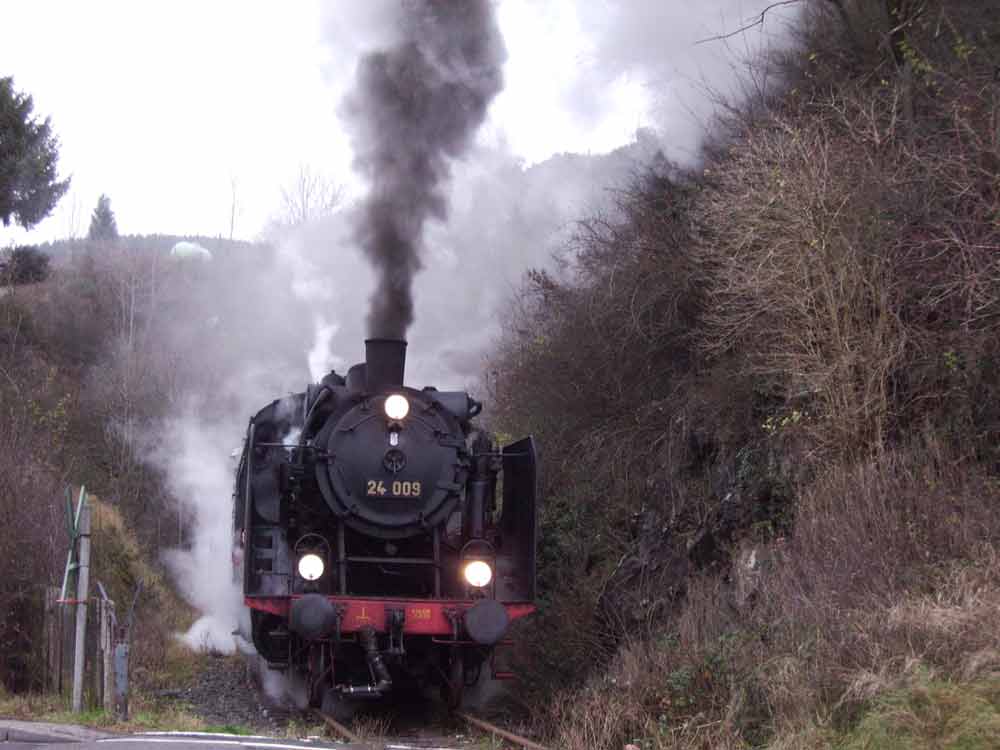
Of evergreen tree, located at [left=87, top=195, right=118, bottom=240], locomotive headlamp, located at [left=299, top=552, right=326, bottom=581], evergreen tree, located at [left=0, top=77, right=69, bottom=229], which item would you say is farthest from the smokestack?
evergreen tree, located at [left=87, top=195, right=118, bottom=240]

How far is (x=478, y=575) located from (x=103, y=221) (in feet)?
197

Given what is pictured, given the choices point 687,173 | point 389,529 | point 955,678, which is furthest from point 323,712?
point 687,173

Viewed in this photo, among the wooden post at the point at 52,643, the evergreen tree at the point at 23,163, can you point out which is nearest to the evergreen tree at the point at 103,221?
the evergreen tree at the point at 23,163

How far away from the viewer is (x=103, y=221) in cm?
6356

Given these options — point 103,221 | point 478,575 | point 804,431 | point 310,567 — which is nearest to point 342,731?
point 310,567

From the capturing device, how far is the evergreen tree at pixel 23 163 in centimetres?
2403

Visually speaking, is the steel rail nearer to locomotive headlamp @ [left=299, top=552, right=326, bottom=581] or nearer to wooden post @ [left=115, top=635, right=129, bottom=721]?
locomotive headlamp @ [left=299, top=552, right=326, bottom=581]

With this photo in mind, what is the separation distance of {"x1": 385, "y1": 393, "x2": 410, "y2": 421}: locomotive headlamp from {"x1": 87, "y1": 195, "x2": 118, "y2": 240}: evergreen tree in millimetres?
55596

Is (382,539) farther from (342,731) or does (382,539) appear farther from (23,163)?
(23,163)

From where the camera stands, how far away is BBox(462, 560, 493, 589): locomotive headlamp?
8.81m

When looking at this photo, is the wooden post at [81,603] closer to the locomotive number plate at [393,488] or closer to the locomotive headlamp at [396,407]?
the locomotive number plate at [393,488]

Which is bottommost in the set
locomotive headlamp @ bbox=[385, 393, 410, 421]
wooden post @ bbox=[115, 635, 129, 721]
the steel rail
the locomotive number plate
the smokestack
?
the steel rail

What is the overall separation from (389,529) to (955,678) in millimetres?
4718

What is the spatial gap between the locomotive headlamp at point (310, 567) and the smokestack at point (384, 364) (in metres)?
1.47
